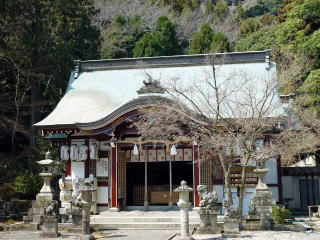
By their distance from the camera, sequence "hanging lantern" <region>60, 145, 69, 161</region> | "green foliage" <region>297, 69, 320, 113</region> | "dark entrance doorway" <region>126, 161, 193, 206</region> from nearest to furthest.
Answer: "hanging lantern" <region>60, 145, 69, 161</region>
"dark entrance doorway" <region>126, 161, 193, 206</region>
"green foliage" <region>297, 69, 320, 113</region>

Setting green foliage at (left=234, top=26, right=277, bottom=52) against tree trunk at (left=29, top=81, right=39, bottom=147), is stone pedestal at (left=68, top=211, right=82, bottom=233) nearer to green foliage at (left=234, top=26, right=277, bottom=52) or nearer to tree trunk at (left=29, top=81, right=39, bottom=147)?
tree trunk at (left=29, top=81, right=39, bottom=147)

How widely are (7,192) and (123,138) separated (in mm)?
5551

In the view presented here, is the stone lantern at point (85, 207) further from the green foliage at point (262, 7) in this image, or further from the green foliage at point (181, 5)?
the green foliage at point (262, 7)

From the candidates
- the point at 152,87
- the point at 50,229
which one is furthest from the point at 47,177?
the point at 152,87

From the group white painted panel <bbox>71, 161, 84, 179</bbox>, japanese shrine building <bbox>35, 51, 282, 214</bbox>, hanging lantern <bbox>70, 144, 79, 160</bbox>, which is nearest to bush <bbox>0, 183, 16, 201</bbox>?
japanese shrine building <bbox>35, 51, 282, 214</bbox>

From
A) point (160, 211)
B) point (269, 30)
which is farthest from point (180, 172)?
point (269, 30)

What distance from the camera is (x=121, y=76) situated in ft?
68.0

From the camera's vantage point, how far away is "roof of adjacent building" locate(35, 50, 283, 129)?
17828 millimetres

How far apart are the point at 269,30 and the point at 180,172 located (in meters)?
22.6

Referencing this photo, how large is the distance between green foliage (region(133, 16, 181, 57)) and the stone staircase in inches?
931

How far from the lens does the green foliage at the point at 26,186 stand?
18.2 meters

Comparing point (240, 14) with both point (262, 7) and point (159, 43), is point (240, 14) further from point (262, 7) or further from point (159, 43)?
point (159, 43)

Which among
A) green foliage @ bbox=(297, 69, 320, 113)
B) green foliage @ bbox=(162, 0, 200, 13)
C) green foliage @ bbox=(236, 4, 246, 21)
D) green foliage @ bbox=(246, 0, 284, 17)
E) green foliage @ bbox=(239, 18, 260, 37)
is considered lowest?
green foliage @ bbox=(297, 69, 320, 113)

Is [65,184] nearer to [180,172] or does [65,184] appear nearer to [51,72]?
[180,172]
